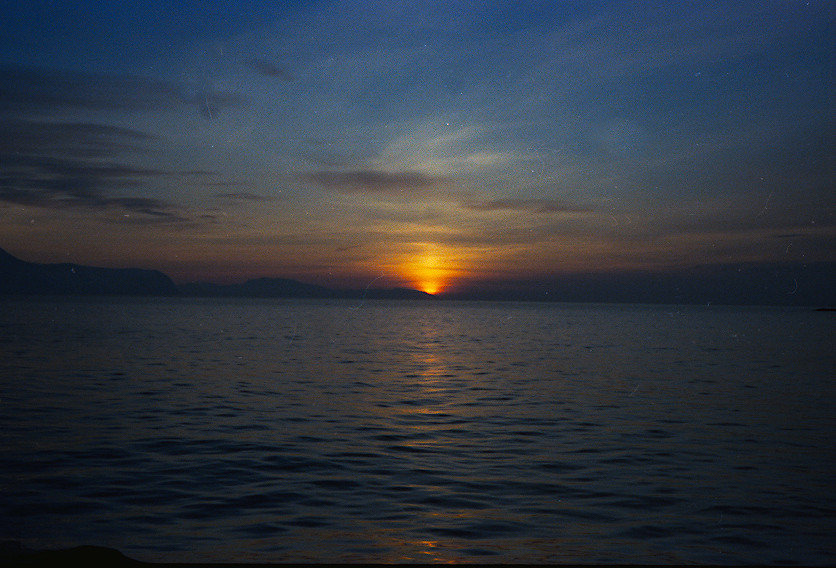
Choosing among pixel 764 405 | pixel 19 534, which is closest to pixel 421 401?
pixel 764 405

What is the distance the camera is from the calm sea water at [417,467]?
11.1 m

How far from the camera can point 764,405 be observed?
28266mm

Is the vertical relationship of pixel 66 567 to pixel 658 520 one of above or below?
above

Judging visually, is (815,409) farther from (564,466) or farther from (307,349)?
Answer: (307,349)

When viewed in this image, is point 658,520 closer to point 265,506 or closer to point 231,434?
point 265,506

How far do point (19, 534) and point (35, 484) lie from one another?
3708 mm

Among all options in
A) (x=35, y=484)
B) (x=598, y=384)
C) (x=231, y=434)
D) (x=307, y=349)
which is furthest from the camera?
(x=307, y=349)

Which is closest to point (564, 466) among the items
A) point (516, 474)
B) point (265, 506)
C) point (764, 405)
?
point (516, 474)

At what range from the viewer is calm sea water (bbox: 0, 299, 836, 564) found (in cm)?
1110

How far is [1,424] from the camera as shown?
21.3 m

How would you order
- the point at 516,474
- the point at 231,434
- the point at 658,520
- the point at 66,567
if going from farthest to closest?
1. the point at 231,434
2. the point at 516,474
3. the point at 658,520
4. the point at 66,567

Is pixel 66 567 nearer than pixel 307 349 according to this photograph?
Yes

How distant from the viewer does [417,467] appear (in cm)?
1648

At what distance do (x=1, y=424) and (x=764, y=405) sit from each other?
29.9 meters
